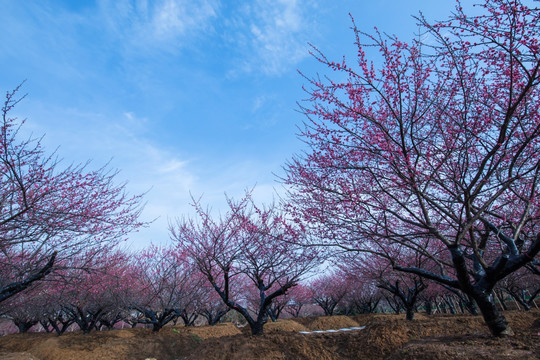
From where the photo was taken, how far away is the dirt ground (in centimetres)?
470

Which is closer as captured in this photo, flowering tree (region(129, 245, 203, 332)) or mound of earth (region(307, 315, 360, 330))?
flowering tree (region(129, 245, 203, 332))

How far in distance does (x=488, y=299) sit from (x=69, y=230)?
9.56 meters

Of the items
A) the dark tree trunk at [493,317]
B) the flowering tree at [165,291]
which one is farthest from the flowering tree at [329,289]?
the dark tree trunk at [493,317]

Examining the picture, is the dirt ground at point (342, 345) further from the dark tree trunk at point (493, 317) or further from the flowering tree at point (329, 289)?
the flowering tree at point (329, 289)

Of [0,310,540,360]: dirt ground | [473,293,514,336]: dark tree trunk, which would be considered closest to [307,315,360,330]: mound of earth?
[0,310,540,360]: dirt ground

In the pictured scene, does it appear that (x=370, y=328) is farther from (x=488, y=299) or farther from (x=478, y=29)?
(x=478, y=29)

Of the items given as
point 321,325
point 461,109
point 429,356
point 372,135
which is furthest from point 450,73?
point 321,325

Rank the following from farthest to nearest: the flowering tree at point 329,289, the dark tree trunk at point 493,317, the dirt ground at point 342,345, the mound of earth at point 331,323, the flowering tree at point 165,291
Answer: the flowering tree at point 329,289, the mound of earth at point 331,323, the flowering tree at point 165,291, the dark tree trunk at point 493,317, the dirt ground at point 342,345

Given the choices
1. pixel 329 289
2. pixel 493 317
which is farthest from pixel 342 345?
pixel 329 289

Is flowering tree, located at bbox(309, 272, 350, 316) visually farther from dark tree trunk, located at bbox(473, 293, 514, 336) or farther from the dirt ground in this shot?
dark tree trunk, located at bbox(473, 293, 514, 336)

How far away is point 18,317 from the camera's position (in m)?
19.8

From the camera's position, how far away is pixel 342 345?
810 cm

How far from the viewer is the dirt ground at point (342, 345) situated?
185 inches

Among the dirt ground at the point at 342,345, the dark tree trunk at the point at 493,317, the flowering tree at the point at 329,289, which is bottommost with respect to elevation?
the dirt ground at the point at 342,345
